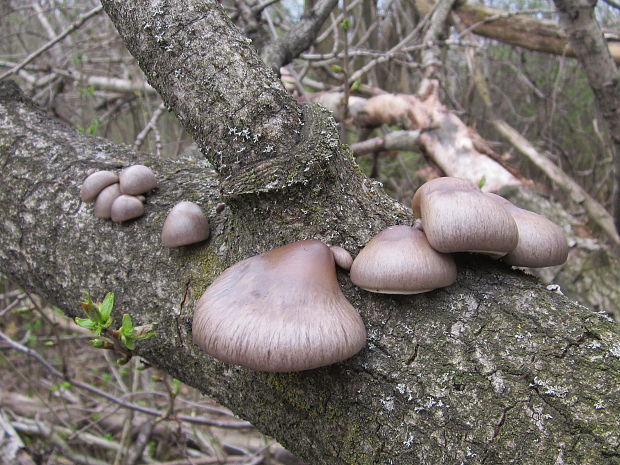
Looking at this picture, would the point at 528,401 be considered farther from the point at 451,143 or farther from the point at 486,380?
the point at 451,143

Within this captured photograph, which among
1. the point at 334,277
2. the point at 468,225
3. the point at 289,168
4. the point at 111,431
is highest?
the point at 289,168

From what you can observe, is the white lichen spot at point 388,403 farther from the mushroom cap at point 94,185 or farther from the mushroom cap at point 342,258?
the mushroom cap at point 94,185

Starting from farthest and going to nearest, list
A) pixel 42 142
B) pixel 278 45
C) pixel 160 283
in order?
1. pixel 278 45
2. pixel 42 142
3. pixel 160 283

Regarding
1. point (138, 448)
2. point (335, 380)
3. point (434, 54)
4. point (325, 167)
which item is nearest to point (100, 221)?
point (325, 167)

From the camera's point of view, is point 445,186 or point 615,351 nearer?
point 615,351

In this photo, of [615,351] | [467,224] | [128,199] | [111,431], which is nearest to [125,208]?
[128,199]

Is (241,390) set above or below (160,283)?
below

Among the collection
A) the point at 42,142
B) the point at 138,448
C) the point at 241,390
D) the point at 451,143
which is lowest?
the point at 138,448

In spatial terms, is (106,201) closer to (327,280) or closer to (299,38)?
(327,280)
